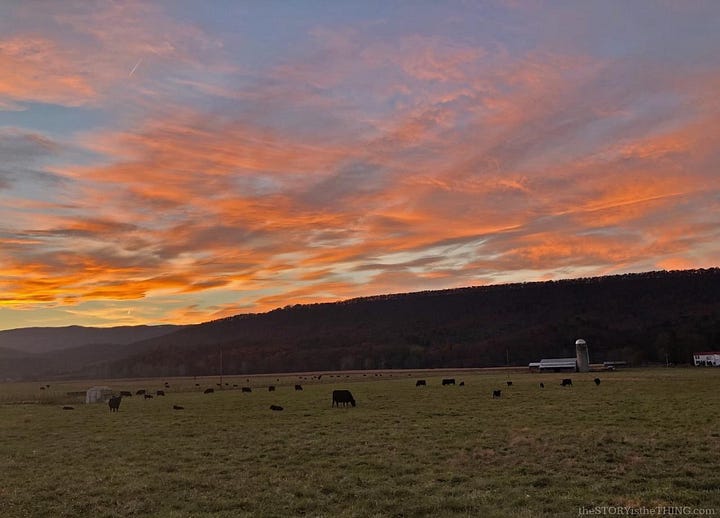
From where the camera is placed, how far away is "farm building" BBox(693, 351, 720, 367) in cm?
11101

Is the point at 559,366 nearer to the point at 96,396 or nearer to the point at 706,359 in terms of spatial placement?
the point at 706,359

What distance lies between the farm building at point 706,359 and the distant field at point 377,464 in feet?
316

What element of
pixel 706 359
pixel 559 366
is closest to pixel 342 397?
pixel 559 366

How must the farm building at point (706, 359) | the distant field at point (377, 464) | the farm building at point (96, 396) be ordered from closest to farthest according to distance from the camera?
the distant field at point (377, 464)
the farm building at point (96, 396)
the farm building at point (706, 359)

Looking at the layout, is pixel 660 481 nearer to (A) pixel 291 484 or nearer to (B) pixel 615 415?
(A) pixel 291 484

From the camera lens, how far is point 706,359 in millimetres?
116750

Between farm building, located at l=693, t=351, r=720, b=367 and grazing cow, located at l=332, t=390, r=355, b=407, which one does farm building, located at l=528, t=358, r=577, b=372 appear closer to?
farm building, located at l=693, t=351, r=720, b=367

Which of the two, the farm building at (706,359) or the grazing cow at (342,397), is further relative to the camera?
the farm building at (706,359)

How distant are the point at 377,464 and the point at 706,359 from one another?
125419mm

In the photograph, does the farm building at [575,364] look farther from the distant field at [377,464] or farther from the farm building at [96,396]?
the farm building at [96,396]

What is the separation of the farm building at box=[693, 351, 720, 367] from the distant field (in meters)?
96.4

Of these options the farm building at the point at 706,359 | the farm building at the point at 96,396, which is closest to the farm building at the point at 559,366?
the farm building at the point at 706,359

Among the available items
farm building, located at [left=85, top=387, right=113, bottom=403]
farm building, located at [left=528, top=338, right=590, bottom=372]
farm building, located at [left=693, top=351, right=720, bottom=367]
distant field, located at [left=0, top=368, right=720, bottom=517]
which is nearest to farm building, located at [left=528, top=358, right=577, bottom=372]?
farm building, located at [left=528, top=338, right=590, bottom=372]

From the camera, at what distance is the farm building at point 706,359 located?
111006 mm
